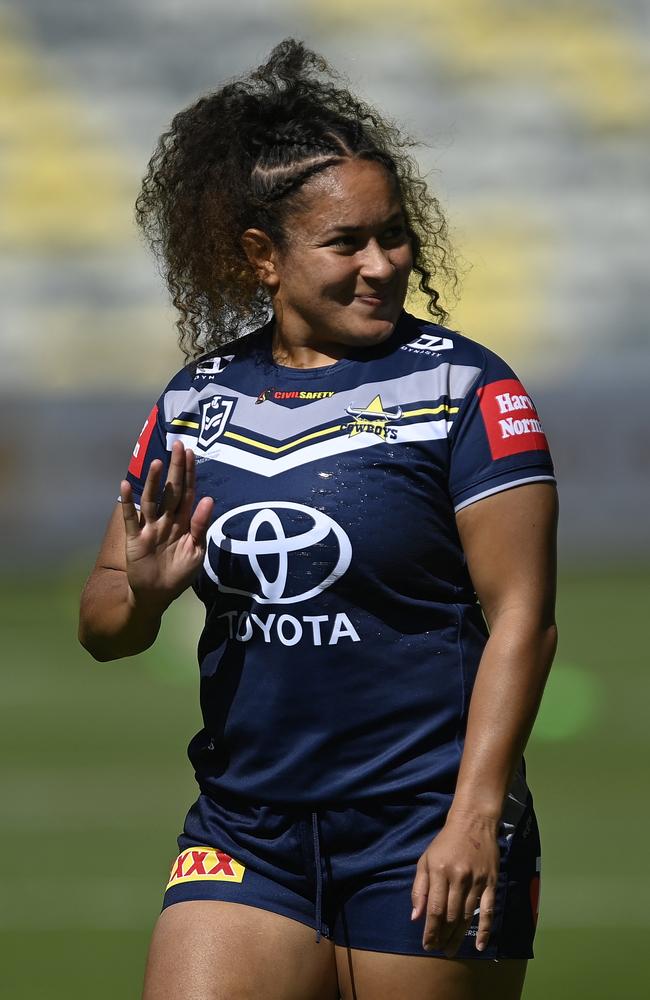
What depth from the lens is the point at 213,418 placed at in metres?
2.75

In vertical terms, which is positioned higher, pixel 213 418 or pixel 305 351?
pixel 305 351

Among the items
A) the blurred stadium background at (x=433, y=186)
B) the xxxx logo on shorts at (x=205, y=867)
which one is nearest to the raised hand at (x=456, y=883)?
the xxxx logo on shorts at (x=205, y=867)

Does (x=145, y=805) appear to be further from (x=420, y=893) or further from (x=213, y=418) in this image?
(x=420, y=893)

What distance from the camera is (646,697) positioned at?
8.33 meters

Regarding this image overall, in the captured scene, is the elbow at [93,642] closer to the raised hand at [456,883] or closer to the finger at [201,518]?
the finger at [201,518]

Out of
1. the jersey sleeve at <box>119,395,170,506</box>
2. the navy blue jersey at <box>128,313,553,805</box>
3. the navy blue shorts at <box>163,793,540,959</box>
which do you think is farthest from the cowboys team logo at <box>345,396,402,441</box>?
the navy blue shorts at <box>163,793,540,959</box>

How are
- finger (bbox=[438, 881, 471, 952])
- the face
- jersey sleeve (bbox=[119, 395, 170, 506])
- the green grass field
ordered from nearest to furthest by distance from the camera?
finger (bbox=[438, 881, 471, 952])
the face
jersey sleeve (bbox=[119, 395, 170, 506])
the green grass field

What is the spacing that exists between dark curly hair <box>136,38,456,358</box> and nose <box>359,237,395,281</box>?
0.18 m

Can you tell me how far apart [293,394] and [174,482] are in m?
0.27

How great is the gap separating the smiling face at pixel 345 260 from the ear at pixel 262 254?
81mm

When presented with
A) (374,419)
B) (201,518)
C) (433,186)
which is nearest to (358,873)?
(201,518)

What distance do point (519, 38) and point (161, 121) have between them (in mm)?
3639

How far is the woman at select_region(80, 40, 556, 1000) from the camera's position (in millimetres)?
2467

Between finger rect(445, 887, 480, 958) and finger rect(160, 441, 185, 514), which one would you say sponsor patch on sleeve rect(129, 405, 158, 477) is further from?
finger rect(445, 887, 480, 958)
